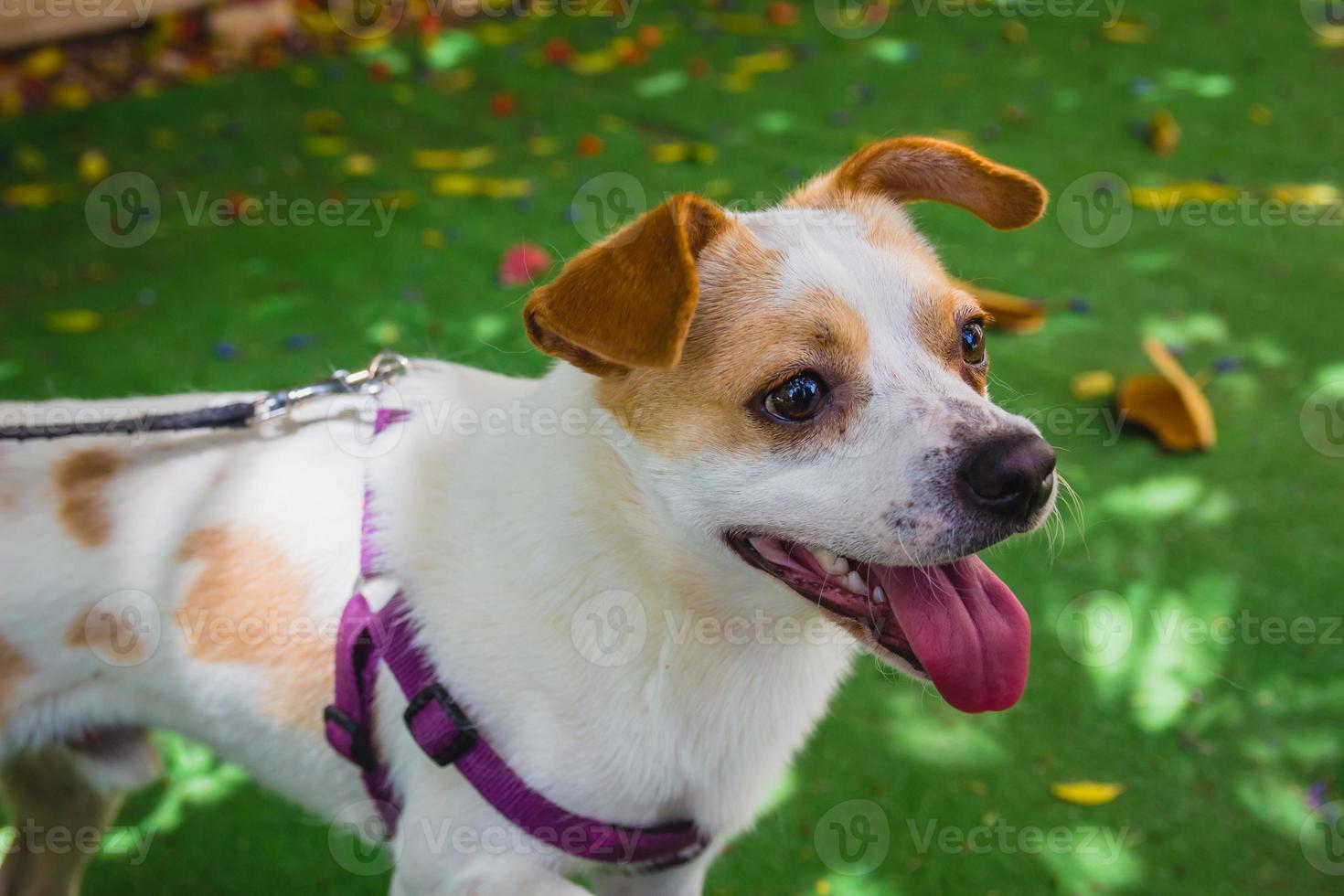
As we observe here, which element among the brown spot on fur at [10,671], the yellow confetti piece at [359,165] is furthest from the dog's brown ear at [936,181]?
the yellow confetti piece at [359,165]

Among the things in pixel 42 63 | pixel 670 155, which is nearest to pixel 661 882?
pixel 670 155

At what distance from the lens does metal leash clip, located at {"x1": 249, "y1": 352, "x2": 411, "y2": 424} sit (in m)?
2.30

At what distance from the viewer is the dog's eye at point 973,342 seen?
6.82ft

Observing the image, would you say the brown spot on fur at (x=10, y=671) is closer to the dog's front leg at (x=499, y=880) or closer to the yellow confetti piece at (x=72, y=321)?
the dog's front leg at (x=499, y=880)

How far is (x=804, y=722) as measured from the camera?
2.13m

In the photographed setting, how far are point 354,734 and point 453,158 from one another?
489 cm

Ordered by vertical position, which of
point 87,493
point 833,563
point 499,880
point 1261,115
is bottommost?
point 1261,115

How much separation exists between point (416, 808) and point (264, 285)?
3.93 meters

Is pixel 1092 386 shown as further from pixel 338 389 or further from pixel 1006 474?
pixel 338 389

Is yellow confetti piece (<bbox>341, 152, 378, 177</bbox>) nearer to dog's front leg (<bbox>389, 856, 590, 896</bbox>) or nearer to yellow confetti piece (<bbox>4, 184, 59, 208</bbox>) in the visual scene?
yellow confetti piece (<bbox>4, 184, 59, 208</bbox>)

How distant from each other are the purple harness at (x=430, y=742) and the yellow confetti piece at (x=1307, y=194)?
531 cm

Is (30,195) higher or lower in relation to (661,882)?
lower

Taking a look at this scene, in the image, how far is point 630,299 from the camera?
1.73 metres

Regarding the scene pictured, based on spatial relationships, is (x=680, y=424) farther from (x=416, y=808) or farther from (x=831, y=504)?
(x=416, y=808)
